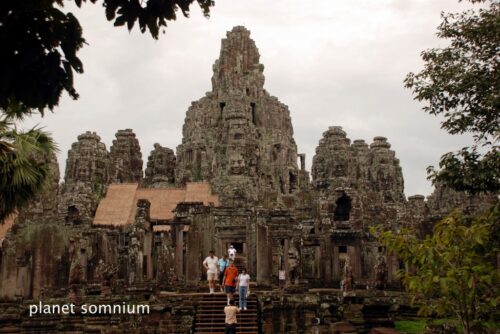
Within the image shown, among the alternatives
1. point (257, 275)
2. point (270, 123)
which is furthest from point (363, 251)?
point (270, 123)

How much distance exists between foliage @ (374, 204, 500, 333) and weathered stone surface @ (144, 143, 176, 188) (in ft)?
128

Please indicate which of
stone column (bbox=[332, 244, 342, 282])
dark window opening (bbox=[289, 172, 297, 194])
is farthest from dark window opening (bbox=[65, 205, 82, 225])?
dark window opening (bbox=[289, 172, 297, 194])

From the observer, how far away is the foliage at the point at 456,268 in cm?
1170

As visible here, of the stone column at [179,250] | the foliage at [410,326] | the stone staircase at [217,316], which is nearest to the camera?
the foliage at [410,326]

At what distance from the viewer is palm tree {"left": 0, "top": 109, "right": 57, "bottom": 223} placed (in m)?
15.9

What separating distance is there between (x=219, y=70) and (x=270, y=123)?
17.2 ft

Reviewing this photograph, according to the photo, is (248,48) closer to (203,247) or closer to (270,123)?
(270,123)

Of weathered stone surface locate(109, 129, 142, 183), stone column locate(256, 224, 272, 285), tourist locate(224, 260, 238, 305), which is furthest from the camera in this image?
weathered stone surface locate(109, 129, 142, 183)

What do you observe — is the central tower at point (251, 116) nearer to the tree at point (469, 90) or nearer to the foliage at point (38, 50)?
the tree at point (469, 90)

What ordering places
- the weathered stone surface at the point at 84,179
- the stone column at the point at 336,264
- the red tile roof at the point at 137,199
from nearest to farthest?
the stone column at the point at 336,264, the weathered stone surface at the point at 84,179, the red tile roof at the point at 137,199

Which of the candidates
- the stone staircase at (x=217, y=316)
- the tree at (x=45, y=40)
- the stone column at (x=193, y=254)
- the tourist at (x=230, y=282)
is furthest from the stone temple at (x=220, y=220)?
the tree at (x=45, y=40)

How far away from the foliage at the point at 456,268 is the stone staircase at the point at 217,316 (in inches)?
294

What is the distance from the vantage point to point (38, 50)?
5.85 m

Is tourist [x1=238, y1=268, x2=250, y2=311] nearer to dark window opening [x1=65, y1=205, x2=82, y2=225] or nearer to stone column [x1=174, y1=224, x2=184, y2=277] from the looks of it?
stone column [x1=174, y1=224, x2=184, y2=277]
